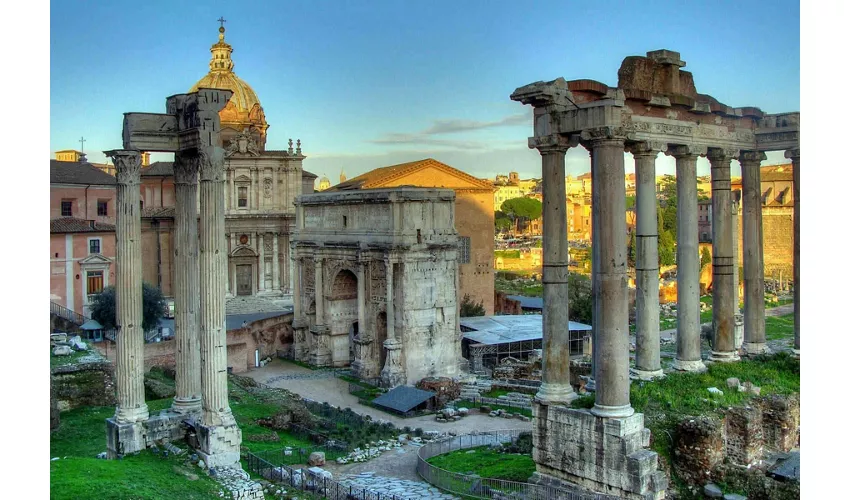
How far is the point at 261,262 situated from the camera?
42.8 m

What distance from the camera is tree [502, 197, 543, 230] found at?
9156 centimetres

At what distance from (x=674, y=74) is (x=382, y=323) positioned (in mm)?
18274

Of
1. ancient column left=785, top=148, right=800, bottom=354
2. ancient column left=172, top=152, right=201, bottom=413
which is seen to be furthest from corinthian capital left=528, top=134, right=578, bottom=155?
ancient column left=172, top=152, right=201, bottom=413

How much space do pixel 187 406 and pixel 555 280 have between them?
8.12 m

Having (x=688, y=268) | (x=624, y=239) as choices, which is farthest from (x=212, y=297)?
(x=688, y=268)

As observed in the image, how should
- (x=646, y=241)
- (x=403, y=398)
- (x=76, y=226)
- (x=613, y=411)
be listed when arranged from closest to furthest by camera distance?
(x=613, y=411), (x=646, y=241), (x=403, y=398), (x=76, y=226)

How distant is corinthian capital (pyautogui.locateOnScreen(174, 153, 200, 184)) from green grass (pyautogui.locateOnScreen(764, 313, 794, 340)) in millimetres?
23203

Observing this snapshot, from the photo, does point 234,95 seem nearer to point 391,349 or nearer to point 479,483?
point 391,349

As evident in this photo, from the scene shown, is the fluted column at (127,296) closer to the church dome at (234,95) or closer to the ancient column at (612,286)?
the ancient column at (612,286)

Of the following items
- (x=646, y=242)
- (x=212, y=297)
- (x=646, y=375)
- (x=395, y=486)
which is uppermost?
(x=646, y=242)

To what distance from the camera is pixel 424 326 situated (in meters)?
31.4

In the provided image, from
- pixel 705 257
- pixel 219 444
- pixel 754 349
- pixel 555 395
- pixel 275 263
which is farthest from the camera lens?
pixel 705 257
